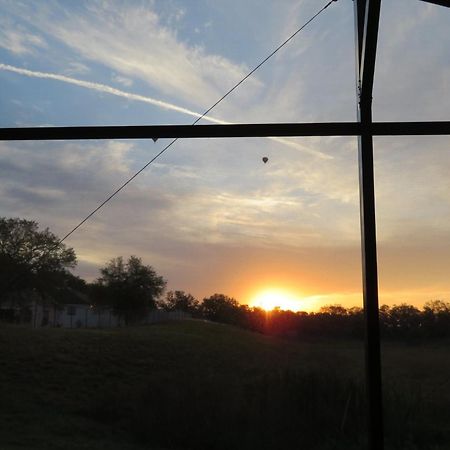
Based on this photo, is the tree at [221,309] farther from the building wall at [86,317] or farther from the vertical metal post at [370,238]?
the vertical metal post at [370,238]

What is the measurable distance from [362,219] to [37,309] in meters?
27.1

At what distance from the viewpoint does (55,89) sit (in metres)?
5.78

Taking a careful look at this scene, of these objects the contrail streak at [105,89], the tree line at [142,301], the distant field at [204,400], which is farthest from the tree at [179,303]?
the contrail streak at [105,89]

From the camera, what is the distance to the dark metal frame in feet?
11.8

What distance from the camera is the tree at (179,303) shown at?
35.7m

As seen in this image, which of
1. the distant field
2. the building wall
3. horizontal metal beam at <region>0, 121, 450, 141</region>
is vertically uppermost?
horizontal metal beam at <region>0, 121, 450, 141</region>

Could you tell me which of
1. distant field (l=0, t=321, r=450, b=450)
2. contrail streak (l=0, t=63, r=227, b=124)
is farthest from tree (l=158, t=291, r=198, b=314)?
contrail streak (l=0, t=63, r=227, b=124)

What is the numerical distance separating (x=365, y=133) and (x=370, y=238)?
691 millimetres

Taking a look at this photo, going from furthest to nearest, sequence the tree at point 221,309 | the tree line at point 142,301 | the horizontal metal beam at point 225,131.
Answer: the tree at point 221,309, the tree line at point 142,301, the horizontal metal beam at point 225,131

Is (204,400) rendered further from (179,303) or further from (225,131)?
(179,303)

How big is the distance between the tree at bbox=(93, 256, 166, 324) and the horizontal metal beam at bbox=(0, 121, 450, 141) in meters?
26.4

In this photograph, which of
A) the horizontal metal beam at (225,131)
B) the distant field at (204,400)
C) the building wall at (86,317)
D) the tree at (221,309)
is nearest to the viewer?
the horizontal metal beam at (225,131)

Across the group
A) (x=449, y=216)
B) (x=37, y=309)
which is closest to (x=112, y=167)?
(x=449, y=216)

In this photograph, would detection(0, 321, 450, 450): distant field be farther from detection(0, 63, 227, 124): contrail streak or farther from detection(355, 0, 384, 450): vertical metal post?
detection(355, 0, 384, 450): vertical metal post
